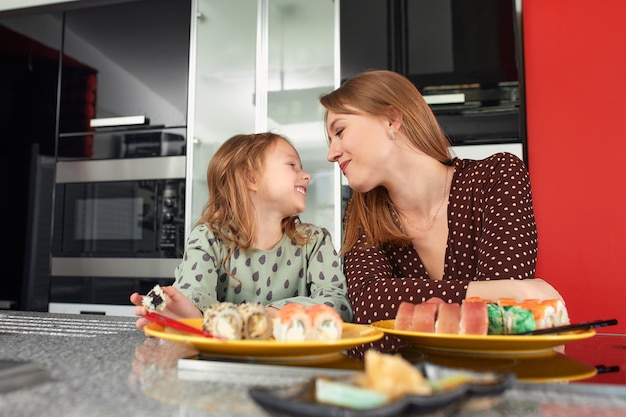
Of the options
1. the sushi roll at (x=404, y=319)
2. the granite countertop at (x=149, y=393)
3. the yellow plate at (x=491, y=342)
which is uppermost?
the sushi roll at (x=404, y=319)

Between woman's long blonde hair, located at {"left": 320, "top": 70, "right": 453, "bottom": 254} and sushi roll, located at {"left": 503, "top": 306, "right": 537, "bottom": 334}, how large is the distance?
75 cm

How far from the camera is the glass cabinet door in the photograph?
2426 millimetres

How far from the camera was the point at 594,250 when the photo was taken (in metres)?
2.07

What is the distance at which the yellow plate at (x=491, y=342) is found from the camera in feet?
1.85

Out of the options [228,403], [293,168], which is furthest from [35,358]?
[293,168]

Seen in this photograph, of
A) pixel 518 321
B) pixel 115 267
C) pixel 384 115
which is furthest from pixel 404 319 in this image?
pixel 115 267

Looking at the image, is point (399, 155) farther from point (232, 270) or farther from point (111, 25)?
point (111, 25)

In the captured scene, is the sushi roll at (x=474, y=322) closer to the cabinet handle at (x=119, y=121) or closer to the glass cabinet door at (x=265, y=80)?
the glass cabinet door at (x=265, y=80)

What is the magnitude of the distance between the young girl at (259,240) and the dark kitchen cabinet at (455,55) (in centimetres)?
90

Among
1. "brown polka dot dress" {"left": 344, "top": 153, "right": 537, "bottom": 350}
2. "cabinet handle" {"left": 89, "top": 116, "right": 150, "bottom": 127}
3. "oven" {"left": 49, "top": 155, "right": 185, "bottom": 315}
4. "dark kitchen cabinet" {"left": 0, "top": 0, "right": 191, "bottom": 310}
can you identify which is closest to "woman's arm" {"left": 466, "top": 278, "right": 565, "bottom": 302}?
"brown polka dot dress" {"left": 344, "top": 153, "right": 537, "bottom": 350}

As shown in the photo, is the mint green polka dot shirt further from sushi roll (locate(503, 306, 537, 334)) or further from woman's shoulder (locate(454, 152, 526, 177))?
sushi roll (locate(503, 306, 537, 334))

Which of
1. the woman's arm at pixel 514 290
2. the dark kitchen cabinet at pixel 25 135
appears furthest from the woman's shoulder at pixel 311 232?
the dark kitchen cabinet at pixel 25 135

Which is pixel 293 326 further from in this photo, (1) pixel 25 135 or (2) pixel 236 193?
(1) pixel 25 135

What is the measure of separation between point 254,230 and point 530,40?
4.87ft
